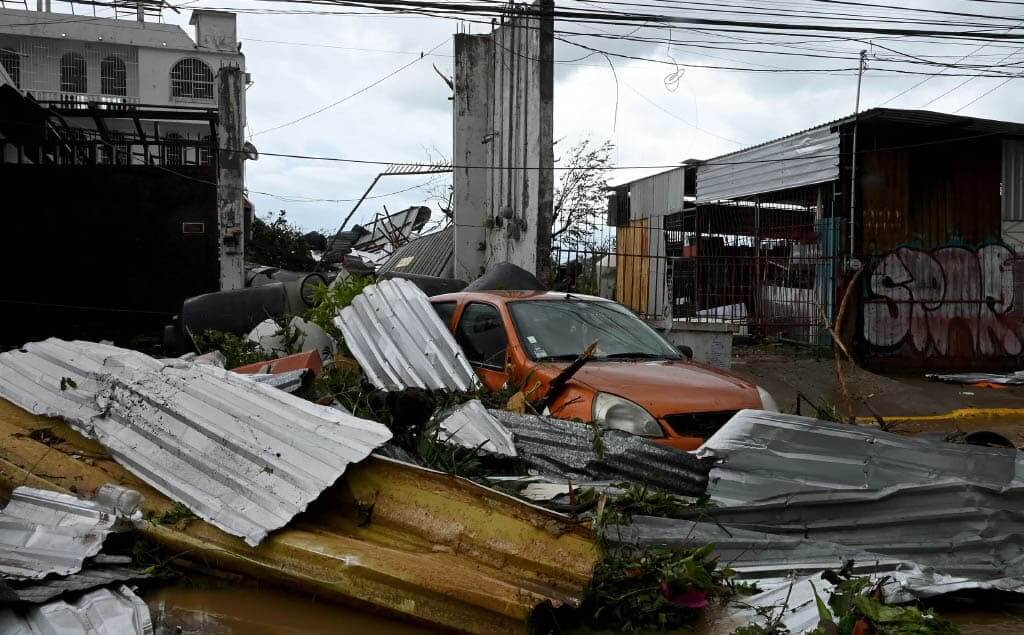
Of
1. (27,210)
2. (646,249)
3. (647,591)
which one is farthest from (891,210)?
(27,210)

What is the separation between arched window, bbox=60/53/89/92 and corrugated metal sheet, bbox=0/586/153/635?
42.1 meters

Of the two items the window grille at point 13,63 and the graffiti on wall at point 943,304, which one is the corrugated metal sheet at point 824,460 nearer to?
the graffiti on wall at point 943,304

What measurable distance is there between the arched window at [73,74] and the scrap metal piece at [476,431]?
41.2 meters

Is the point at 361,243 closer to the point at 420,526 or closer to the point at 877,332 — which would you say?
the point at 877,332

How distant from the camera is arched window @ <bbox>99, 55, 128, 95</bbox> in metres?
40.5

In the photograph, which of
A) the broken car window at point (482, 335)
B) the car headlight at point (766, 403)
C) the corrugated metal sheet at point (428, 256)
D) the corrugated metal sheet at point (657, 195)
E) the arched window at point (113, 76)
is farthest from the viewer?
the arched window at point (113, 76)

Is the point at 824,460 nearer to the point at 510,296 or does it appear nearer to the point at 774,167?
the point at 510,296

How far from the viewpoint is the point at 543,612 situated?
3.42 m

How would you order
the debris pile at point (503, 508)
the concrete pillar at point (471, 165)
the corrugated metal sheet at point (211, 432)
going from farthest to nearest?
the concrete pillar at point (471, 165) → the corrugated metal sheet at point (211, 432) → the debris pile at point (503, 508)

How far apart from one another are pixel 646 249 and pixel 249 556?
51.7 ft

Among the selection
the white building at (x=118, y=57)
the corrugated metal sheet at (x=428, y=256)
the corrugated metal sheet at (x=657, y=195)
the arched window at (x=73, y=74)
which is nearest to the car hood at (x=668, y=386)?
the corrugated metal sheet at (x=428, y=256)

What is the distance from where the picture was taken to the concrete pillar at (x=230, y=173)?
15.7 meters

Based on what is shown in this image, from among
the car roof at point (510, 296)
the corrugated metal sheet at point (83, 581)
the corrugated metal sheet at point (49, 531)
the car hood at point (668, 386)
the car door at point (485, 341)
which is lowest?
the corrugated metal sheet at point (83, 581)

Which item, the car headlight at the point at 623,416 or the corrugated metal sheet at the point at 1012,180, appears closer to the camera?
the car headlight at the point at 623,416
